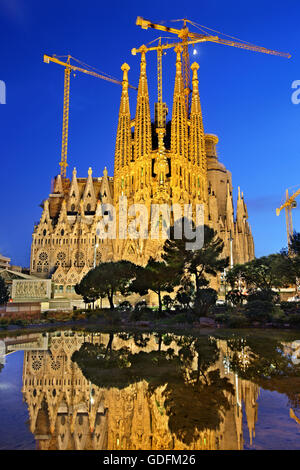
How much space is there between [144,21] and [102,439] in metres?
114

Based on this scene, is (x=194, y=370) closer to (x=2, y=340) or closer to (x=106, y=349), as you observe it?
(x=106, y=349)

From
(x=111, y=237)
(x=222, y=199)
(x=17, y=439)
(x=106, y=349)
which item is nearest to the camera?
(x=17, y=439)

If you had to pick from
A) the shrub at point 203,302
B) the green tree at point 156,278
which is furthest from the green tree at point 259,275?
the shrub at point 203,302

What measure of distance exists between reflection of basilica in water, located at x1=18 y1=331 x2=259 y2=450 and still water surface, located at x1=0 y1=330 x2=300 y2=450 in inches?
0.6

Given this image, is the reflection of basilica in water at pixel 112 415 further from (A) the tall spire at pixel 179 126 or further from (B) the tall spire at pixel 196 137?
(B) the tall spire at pixel 196 137

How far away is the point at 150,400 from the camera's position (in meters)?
7.25

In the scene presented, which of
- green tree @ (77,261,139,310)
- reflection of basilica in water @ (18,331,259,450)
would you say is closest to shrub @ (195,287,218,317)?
green tree @ (77,261,139,310)

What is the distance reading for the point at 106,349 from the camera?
14.5 metres

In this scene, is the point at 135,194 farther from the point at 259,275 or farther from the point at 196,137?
the point at 259,275

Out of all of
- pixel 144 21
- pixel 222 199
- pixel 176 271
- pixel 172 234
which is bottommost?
pixel 176 271

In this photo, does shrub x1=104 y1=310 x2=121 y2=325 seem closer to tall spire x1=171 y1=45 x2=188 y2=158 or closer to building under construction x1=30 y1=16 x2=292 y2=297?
building under construction x1=30 y1=16 x2=292 y2=297

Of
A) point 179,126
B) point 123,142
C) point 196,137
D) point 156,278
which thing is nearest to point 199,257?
point 156,278

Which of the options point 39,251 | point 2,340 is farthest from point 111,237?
point 2,340

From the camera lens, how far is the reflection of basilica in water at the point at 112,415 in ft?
16.9
